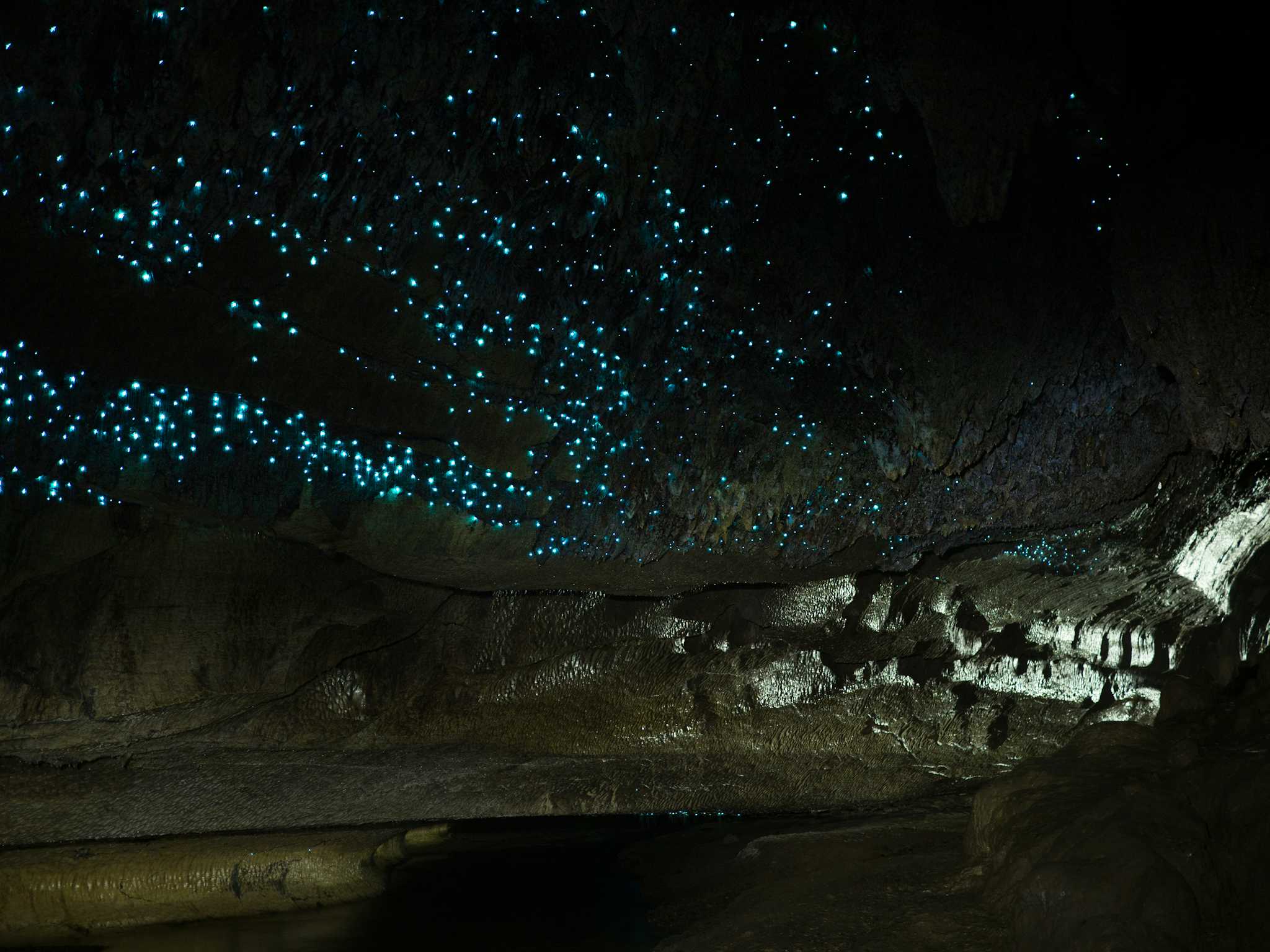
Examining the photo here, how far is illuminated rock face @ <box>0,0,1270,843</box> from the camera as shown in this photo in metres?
3.00

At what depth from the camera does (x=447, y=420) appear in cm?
373

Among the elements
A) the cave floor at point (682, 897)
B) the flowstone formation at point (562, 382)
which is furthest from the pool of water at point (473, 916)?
the flowstone formation at point (562, 382)

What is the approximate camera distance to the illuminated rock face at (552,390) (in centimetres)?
300

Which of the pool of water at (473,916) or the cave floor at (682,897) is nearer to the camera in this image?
the cave floor at (682,897)

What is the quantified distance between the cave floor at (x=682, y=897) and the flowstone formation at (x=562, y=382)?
1.45 ft

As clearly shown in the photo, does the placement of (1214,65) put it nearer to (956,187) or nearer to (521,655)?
(956,187)

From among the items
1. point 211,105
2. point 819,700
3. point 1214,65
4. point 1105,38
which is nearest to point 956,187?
point 1105,38

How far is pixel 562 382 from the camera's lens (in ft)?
12.1

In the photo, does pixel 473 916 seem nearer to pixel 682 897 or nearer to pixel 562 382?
pixel 682 897

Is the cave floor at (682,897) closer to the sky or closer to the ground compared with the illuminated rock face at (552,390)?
closer to the ground

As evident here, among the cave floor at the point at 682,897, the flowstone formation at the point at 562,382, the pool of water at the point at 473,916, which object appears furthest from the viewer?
the pool of water at the point at 473,916

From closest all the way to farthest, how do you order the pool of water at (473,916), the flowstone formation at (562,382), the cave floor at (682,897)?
the flowstone formation at (562,382) < the cave floor at (682,897) < the pool of water at (473,916)

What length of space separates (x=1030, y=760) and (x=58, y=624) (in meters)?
3.89

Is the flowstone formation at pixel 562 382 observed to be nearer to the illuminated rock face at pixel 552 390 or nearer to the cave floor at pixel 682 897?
the illuminated rock face at pixel 552 390
